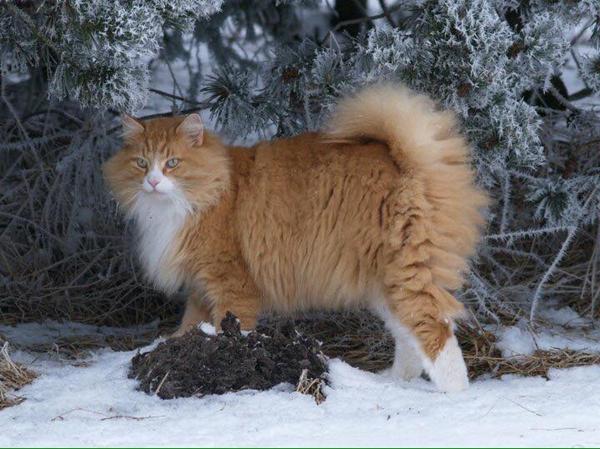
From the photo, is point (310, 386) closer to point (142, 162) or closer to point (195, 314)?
point (195, 314)

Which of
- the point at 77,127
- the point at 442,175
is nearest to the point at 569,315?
the point at 442,175

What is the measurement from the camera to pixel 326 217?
378 centimetres

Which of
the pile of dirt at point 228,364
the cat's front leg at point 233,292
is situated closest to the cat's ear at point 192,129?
the cat's front leg at point 233,292

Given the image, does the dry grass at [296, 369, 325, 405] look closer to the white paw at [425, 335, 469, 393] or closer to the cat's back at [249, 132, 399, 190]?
the white paw at [425, 335, 469, 393]

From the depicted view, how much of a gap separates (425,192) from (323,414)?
3.23 feet

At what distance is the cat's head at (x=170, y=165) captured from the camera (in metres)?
3.96

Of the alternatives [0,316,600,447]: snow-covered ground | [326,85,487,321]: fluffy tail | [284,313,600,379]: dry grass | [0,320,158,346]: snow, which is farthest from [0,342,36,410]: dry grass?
[326,85,487,321]: fluffy tail

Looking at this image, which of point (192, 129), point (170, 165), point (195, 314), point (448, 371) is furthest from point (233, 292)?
point (448, 371)

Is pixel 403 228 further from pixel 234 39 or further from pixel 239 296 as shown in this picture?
pixel 234 39

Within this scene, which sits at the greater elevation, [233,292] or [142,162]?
[142,162]

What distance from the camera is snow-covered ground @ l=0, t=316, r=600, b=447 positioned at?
289cm

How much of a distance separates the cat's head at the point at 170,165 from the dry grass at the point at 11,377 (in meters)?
0.89

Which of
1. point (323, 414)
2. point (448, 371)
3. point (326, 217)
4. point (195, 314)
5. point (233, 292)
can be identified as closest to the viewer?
point (323, 414)

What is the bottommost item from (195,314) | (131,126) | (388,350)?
(388,350)
